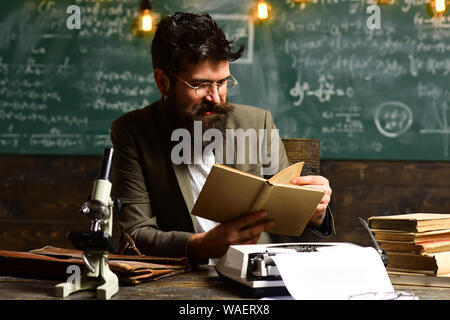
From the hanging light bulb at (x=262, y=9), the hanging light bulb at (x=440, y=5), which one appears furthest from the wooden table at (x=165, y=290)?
the hanging light bulb at (x=440, y=5)

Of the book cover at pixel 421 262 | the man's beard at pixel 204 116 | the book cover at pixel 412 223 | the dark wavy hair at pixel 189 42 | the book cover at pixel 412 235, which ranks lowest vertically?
the book cover at pixel 421 262

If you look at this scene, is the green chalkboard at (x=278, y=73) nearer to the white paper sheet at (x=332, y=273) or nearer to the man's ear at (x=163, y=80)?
the man's ear at (x=163, y=80)

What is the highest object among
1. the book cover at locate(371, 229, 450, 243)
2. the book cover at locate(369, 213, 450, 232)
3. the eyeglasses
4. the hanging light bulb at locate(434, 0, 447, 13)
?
the hanging light bulb at locate(434, 0, 447, 13)

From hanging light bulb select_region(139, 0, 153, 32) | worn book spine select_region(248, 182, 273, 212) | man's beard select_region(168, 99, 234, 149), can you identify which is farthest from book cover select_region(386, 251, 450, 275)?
hanging light bulb select_region(139, 0, 153, 32)

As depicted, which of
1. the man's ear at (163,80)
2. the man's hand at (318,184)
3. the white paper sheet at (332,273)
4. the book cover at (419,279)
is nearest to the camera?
the white paper sheet at (332,273)

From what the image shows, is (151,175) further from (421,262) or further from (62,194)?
(62,194)

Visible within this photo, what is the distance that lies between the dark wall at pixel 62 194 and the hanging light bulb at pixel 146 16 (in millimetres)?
998

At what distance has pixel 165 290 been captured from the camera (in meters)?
1.21

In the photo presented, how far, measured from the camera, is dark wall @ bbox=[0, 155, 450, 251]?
346cm

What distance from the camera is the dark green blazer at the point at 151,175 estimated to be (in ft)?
6.39

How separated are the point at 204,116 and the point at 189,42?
0.96ft

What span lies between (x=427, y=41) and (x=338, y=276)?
9.19ft

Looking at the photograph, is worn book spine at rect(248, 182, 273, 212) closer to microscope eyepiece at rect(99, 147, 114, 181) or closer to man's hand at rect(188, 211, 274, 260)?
man's hand at rect(188, 211, 274, 260)

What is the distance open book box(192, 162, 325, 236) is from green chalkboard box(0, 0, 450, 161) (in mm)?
2078
